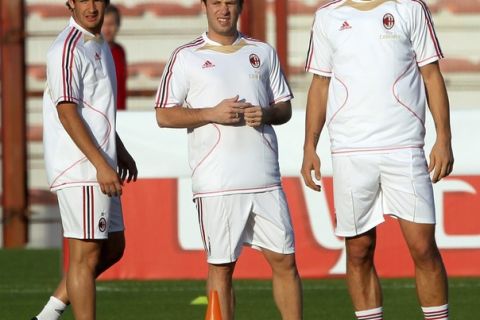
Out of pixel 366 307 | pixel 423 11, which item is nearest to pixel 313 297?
pixel 366 307

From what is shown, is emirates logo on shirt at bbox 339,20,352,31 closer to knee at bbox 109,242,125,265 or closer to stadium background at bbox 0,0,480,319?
knee at bbox 109,242,125,265

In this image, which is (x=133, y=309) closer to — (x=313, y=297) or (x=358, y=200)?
(x=313, y=297)

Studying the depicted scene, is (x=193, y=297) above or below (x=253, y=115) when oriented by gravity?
below

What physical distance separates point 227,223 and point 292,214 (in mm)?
3698

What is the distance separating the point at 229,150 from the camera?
23.3 feet

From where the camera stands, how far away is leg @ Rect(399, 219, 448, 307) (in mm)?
6980

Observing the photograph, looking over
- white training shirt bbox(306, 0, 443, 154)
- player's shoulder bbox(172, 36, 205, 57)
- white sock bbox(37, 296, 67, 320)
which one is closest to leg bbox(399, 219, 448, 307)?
white training shirt bbox(306, 0, 443, 154)

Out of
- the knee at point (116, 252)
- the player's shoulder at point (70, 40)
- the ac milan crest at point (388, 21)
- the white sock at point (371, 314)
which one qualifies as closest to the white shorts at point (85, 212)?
the knee at point (116, 252)

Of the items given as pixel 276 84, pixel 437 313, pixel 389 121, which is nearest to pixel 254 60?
pixel 276 84

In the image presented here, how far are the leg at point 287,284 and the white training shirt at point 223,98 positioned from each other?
0.34 metres

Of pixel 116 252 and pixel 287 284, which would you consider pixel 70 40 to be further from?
pixel 287 284

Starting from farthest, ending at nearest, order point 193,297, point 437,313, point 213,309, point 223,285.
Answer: point 193,297, point 223,285, point 437,313, point 213,309

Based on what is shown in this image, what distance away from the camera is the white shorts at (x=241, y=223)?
711cm

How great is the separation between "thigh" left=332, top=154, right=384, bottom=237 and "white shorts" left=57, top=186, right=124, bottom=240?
44.3 inches
